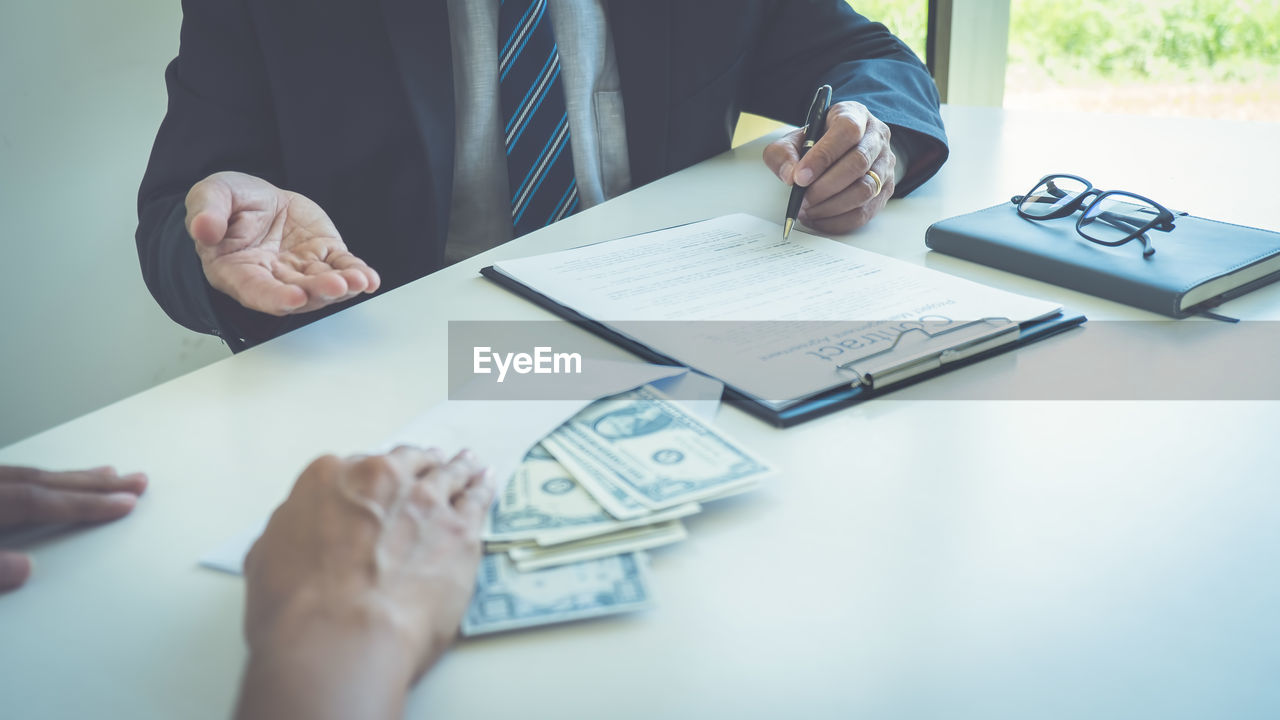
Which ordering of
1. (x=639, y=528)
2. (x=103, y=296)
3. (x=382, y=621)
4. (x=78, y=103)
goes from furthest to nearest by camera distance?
(x=103, y=296)
(x=78, y=103)
(x=639, y=528)
(x=382, y=621)

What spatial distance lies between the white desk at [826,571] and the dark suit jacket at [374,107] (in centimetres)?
37

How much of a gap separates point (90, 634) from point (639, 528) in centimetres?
31

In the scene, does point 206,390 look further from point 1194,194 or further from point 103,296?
point 103,296

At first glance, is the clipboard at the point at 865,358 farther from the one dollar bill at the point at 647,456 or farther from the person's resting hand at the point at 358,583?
the person's resting hand at the point at 358,583

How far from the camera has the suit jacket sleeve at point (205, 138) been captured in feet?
3.34

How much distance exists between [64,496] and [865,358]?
588 mm

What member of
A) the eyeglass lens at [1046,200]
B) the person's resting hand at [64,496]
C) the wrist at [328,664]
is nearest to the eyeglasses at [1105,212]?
the eyeglass lens at [1046,200]

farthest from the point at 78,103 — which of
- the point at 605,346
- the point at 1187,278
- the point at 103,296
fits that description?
the point at 1187,278

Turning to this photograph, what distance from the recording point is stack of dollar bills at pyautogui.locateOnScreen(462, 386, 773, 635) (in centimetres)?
49

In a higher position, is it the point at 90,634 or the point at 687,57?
the point at 687,57

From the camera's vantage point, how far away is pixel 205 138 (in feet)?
3.67

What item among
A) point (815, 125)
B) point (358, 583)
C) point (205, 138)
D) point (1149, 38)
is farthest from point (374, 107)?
point (1149, 38)

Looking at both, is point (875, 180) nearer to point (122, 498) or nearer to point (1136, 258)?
point (1136, 258)

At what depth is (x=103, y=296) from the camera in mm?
1811
